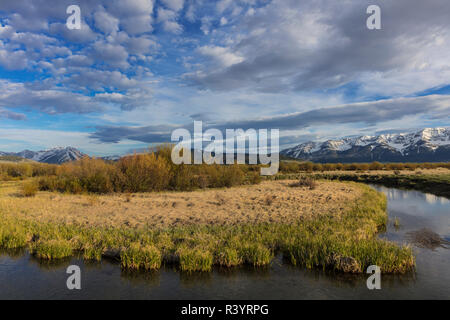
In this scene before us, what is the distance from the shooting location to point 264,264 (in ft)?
27.1

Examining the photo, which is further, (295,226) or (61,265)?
(295,226)

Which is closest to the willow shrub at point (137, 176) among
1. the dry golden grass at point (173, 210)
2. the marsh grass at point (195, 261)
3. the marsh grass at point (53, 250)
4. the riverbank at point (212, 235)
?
the dry golden grass at point (173, 210)

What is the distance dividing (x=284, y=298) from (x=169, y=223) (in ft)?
24.0

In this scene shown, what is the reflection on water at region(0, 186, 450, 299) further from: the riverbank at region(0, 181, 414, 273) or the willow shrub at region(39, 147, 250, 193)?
the willow shrub at region(39, 147, 250, 193)

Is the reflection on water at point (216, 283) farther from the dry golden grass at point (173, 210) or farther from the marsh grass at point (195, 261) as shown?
the dry golden grass at point (173, 210)

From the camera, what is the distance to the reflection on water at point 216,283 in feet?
21.6

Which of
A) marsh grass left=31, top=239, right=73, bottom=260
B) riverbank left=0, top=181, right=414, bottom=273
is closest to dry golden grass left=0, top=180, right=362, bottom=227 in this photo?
riverbank left=0, top=181, right=414, bottom=273

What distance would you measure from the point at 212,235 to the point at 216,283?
2924mm

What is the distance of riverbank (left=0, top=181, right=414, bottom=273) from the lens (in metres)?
8.20

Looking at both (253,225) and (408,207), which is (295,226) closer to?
(253,225)

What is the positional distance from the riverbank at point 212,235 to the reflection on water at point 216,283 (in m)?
0.42

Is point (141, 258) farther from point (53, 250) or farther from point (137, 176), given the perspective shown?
point (137, 176)
